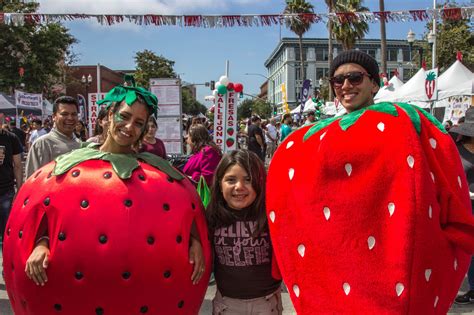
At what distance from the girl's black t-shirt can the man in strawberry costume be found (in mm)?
297

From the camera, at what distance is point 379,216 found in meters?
1.93

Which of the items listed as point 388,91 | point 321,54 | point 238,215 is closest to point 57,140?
point 238,215

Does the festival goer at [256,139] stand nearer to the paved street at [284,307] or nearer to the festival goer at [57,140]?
the paved street at [284,307]

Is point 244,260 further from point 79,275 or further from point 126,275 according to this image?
point 79,275

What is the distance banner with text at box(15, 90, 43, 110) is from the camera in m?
16.8

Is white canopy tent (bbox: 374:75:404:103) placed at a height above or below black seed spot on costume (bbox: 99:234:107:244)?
above

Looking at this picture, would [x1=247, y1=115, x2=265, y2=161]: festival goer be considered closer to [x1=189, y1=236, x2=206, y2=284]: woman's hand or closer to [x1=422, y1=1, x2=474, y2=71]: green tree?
[x1=189, y1=236, x2=206, y2=284]: woman's hand

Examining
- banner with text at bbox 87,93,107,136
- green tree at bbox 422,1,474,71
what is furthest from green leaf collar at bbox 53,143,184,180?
green tree at bbox 422,1,474,71

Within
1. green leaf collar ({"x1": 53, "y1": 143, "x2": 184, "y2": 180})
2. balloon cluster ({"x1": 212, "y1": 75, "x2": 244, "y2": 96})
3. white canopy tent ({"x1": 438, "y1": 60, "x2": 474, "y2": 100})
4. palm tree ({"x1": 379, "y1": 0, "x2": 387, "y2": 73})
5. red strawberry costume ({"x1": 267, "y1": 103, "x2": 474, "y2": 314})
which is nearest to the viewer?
red strawberry costume ({"x1": 267, "y1": 103, "x2": 474, "y2": 314})

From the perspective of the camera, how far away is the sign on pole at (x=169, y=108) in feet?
28.5

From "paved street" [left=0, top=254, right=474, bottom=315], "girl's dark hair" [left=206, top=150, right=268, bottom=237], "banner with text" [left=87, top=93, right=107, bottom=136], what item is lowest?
"paved street" [left=0, top=254, right=474, bottom=315]

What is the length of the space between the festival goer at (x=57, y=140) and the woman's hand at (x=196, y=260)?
239cm

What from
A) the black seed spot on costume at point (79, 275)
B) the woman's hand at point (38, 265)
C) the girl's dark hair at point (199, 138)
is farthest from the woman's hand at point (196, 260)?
the girl's dark hair at point (199, 138)

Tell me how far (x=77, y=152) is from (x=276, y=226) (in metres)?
1.01
